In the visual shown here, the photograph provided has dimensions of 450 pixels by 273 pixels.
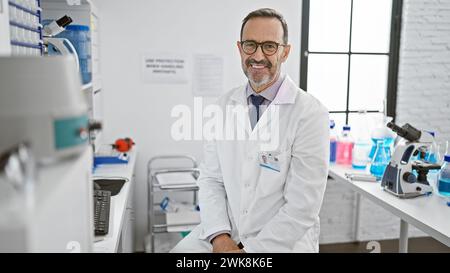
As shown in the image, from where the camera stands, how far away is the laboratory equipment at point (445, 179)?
1849 mm

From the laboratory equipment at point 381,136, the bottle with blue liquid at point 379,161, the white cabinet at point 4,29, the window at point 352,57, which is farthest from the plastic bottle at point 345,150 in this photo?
the white cabinet at point 4,29

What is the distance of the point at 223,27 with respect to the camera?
108 inches

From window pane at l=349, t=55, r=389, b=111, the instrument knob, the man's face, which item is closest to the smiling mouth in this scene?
the man's face

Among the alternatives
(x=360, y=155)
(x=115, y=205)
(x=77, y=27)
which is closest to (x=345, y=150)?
(x=360, y=155)

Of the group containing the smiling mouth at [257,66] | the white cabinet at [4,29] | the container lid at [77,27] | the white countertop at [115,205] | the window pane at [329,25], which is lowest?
the white countertop at [115,205]

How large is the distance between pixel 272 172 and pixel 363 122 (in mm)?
1672

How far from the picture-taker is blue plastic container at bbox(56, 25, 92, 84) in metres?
2.06

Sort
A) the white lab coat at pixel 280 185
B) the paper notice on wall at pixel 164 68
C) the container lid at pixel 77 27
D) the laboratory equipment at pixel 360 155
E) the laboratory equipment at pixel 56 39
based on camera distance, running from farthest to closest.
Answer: the paper notice on wall at pixel 164 68, the laboratory equipment at pixel 360 155, the container lid at pixel 77 27, the laboratory equipment at pixel 56 39, the white lab coat at pixel 280 185

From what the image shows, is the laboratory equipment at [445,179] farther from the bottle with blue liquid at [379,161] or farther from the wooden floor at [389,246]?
the wooden floor at [389,246]

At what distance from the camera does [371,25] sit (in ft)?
9.78

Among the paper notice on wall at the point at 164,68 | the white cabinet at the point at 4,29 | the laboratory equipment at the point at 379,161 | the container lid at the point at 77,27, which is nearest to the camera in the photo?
the white cabinet at the point at 4,29

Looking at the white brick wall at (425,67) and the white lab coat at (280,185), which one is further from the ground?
the white brick wall at (425,67)

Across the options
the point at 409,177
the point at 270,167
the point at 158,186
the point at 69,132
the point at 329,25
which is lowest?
the point at 158,186

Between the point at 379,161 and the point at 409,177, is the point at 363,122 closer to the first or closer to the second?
the point at 379,161
